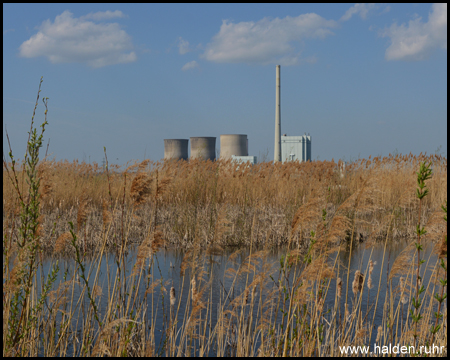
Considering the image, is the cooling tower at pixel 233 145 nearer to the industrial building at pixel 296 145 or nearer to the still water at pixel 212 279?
the industrial building at pixel 296 145

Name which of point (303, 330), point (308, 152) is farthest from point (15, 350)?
point (308, 152)

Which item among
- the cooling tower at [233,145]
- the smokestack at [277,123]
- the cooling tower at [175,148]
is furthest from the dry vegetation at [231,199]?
the cooling tower at [175,148]

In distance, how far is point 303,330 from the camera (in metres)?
2.49

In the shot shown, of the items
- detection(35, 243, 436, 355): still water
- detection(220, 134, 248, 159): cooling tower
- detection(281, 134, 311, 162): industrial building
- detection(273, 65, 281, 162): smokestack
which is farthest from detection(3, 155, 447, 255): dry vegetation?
detection(281, 134, 311, 162): industrial building

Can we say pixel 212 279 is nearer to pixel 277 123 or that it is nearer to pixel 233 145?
pixel 277 123

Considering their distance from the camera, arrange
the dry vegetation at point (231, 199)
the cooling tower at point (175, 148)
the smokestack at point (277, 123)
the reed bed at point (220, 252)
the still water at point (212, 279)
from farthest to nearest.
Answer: the cooling tower at point (175, 148), the smokestack at point (277, 123), the dry vegetation at point (231, 199), the still water at point (212, 279), the reed bed at point (220, 252)

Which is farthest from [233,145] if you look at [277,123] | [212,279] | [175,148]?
[212,279]

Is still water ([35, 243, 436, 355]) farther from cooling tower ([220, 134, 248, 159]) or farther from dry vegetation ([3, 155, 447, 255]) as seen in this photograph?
cooling tower ([220, 134, 248, 159])

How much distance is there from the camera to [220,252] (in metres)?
6.15

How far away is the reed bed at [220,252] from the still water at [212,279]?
4 cm

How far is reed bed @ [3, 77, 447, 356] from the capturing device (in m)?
2.42

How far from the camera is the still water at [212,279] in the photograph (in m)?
3.39

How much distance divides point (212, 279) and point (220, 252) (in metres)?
1.34

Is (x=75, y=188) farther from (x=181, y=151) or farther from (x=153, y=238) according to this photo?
(x=181, y=151)
